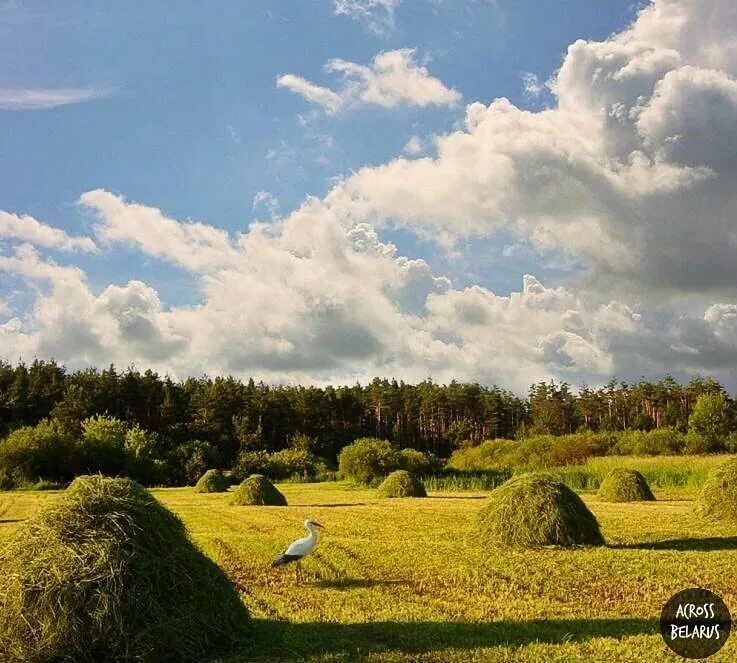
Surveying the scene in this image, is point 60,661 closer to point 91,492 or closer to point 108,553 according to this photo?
point 108,553

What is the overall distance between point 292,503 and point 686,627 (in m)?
25.4

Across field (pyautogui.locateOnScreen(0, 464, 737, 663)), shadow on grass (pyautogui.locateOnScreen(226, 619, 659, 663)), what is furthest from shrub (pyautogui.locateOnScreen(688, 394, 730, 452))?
shadow on grass (pyautogui.locateOnScreen(226, 619, 659, 663))

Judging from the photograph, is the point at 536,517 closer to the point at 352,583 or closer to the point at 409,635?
the point at 352,583

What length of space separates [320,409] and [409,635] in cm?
8613

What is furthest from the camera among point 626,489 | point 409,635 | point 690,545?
point 626,489

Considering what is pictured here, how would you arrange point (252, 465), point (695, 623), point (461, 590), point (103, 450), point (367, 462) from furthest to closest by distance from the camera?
point (252, 465) < point (103, 450) < point (367, 462) < point (461, 590) < point (695, 623)

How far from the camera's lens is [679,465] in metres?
42.9

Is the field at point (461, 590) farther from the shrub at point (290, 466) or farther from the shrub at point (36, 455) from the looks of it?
the shrub at point (290, 466)

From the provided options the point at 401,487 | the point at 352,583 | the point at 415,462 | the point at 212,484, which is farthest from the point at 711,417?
the point at 352,583

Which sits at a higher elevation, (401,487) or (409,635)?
(409,635)

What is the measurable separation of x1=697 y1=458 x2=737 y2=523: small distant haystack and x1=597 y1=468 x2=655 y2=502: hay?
7.99 meters

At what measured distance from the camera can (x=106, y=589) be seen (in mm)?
8570

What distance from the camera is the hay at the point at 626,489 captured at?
31.0 m

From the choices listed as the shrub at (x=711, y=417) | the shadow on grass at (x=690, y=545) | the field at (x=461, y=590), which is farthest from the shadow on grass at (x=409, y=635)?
the shrub at (x=711, y=417)
